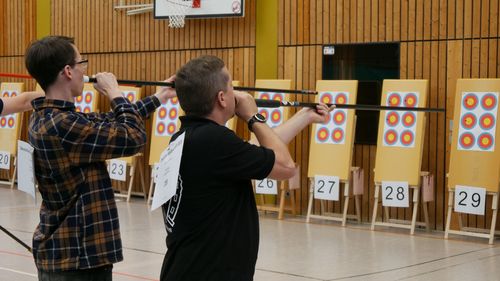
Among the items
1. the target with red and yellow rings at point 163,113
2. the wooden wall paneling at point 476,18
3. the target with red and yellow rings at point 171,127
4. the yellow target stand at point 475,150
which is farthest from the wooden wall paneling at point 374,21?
the target with red and yellow rings at point 163,113

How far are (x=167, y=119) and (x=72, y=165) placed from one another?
746 centimetres

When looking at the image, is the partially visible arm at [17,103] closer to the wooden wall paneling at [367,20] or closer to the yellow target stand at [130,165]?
the wooden wall paneling at [367,20]

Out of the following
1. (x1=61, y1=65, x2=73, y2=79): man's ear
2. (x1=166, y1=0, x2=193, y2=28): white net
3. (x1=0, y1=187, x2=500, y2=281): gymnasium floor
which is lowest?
(x1=0, y1=187, x2=500, y2=281): gymnasium floor

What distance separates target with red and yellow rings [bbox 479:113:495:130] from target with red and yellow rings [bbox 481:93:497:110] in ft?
0.24

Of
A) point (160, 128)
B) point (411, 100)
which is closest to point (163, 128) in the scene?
point (160, 128)

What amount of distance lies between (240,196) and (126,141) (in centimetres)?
42

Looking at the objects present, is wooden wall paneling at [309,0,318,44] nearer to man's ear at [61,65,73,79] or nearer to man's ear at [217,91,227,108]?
man's ear at [61,65,73,79]

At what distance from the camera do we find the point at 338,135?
8328 millimetres

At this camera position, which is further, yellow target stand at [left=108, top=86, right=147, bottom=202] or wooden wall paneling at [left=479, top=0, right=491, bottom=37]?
yellow target stand at [left=108, top=86, right=147, bottom=202]

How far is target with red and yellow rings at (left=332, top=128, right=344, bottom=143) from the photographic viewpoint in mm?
8305

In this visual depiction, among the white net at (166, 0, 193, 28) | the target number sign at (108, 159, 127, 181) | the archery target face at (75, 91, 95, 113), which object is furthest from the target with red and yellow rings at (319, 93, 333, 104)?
the archery target face at (75, 91, 95, 113)

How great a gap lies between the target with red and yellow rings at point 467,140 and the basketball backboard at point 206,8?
10.4ft

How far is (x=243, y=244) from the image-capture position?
227 centimetres

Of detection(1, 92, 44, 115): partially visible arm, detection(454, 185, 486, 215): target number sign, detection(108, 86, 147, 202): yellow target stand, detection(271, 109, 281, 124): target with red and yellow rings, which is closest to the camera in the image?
detection(1, 92, 44, 115): partially visible arm
